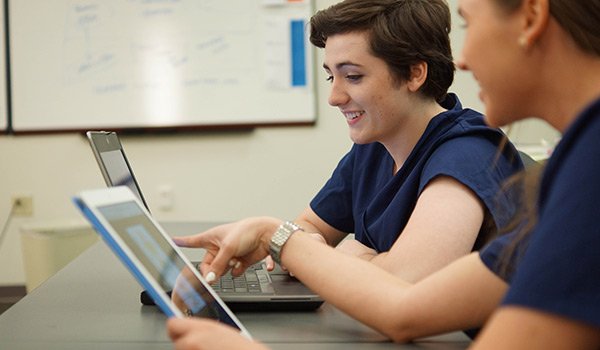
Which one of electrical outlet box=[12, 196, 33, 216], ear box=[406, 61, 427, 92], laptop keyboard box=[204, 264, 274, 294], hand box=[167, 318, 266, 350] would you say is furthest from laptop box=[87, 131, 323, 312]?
electrical outlet box=[12, 196, 33, 216]

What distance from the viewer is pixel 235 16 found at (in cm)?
330

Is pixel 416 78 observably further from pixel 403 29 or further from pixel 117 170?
pixel 117 170

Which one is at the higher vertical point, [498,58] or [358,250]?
[498,58]

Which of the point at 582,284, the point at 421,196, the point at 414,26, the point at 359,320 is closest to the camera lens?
the point at 582,284

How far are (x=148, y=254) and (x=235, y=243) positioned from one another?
13.3 inches

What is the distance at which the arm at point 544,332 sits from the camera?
0.63 m

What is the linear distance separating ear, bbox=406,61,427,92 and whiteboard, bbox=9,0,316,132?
69.0 inches

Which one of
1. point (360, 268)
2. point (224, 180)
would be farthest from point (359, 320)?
point (224, 180)

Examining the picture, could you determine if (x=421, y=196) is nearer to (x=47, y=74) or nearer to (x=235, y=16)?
(x=235, y=16)

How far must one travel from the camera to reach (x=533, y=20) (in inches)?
30.2

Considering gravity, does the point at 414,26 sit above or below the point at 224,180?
above

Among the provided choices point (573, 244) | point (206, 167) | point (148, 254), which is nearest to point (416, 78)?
point (148, 254)

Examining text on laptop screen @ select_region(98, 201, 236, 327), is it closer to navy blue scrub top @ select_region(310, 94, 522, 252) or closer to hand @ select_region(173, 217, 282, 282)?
hand @ select_region(173, 217, 282, 282)

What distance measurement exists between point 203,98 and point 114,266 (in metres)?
1.85
